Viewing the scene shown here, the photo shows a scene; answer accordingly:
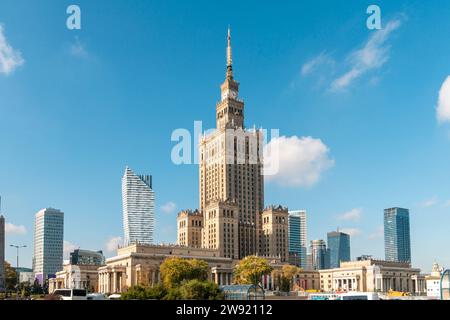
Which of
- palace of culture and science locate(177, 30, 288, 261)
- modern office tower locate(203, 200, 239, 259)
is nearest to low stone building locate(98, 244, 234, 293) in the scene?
modern office tower locate(203, 200, 239, 259)

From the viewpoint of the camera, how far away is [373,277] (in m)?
171

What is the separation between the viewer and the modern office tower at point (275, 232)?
187750mm

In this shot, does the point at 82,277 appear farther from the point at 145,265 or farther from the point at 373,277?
the point at 373,277

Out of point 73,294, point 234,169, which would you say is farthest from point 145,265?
point 73,294

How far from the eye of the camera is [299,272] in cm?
18388

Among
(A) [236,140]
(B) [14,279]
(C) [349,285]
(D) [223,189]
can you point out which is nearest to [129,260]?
(B) [14,279]

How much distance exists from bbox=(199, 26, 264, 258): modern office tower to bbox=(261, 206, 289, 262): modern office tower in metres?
2.43

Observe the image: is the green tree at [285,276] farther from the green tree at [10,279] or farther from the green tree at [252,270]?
the green tree at [10,279]

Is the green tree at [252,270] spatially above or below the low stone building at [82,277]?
above

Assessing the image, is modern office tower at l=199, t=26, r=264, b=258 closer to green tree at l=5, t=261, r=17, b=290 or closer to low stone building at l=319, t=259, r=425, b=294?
low stone building at l=319, t=259, r=425, b=294

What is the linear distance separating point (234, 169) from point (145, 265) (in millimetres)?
48943

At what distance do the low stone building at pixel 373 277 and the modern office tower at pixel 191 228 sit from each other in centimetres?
4475

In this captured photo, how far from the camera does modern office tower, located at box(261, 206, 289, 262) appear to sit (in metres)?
188

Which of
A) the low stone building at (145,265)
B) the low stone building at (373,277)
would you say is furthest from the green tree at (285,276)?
the low stone building at (373,277)
